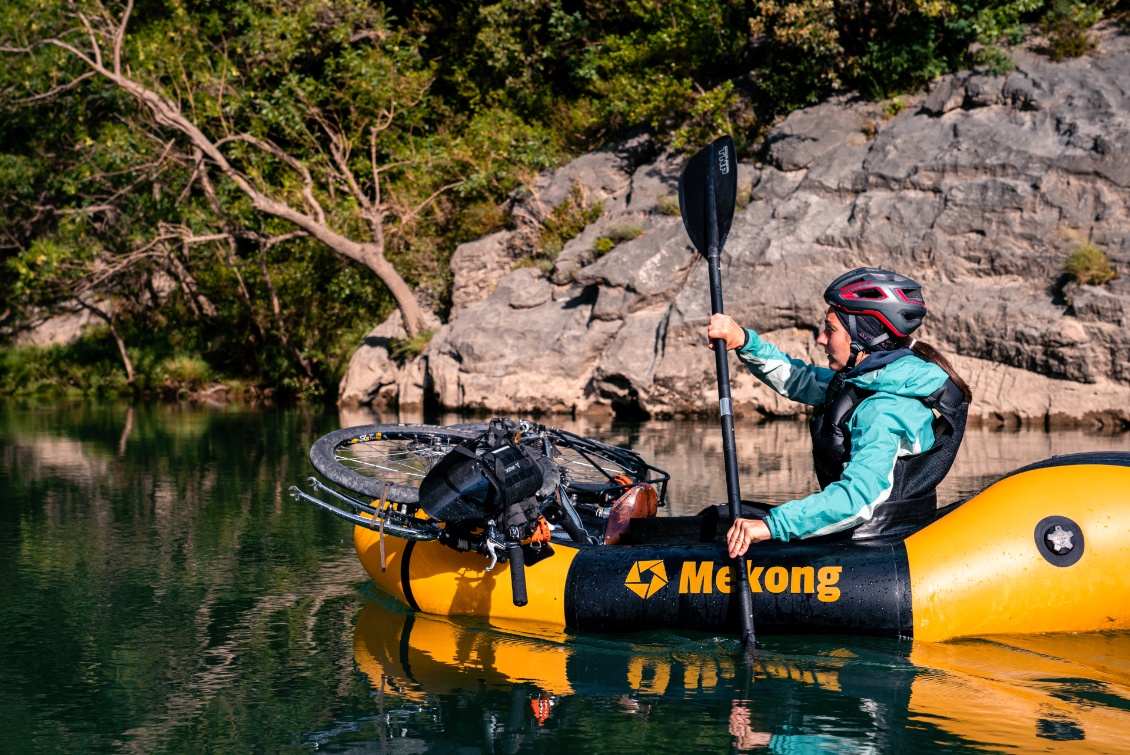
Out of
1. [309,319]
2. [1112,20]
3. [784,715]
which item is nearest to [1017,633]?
[784,715]

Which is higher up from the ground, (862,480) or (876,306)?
(876,306)

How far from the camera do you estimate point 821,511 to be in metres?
3.83

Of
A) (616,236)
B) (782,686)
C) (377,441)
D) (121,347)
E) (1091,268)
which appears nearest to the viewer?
(782,686)

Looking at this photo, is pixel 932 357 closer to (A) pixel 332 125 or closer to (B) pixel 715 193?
(B) pixel 715 193

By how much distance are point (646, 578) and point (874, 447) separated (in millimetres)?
1000

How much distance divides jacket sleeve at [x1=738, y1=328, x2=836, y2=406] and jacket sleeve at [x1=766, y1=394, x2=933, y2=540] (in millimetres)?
712

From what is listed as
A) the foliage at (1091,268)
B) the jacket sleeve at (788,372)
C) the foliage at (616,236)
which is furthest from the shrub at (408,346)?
the jacket sleeve at (788,372)

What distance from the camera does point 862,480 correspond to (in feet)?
12.6

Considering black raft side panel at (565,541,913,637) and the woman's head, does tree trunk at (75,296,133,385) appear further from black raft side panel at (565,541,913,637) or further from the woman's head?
the woman's head

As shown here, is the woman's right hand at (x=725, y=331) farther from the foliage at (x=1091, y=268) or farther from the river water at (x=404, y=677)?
the foliage at (x=1091, y=268)

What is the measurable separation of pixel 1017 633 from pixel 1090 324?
8550 millimetres

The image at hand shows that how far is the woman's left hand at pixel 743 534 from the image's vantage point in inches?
150

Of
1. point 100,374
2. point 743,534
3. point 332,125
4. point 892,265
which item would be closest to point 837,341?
point 743,534

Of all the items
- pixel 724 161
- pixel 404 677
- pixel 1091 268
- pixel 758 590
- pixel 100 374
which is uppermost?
pixel 1091 268
